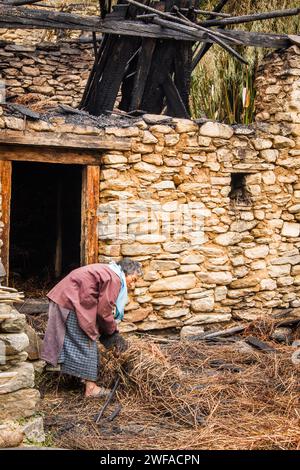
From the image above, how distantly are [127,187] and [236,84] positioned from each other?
3.69 meters

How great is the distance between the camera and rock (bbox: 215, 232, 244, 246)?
7992 millimetres

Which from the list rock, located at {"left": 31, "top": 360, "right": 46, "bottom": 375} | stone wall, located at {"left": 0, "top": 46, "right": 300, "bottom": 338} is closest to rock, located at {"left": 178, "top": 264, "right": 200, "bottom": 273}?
stone wall, located at {"left": 0, "top": 46, "right": 300, "bottom": 338}

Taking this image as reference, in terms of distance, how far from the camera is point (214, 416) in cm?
524

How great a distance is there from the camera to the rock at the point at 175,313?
7.71 m

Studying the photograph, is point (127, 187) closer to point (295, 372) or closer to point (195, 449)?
point (295, 372)

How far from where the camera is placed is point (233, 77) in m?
10.2

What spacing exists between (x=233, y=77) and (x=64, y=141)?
4.12 metres

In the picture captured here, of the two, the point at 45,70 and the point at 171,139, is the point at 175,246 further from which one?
the point at 45,70

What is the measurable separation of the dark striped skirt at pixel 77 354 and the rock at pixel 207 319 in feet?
7.60

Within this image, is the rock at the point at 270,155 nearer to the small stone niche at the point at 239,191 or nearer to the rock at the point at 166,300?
the small stone niche at the point at 239,191

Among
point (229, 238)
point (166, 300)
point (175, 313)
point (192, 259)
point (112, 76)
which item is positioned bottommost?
point (175, 313)

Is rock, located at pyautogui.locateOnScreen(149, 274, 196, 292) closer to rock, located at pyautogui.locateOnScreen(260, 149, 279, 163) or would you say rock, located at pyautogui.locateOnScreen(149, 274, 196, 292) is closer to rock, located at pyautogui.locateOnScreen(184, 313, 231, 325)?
rock, located at pyautogui.locateOnScreen(184, 313, 231, 325)

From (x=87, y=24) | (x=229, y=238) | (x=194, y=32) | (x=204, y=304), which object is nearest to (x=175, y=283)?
(x=204, y=304)

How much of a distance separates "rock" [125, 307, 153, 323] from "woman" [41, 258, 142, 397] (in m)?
1.66
